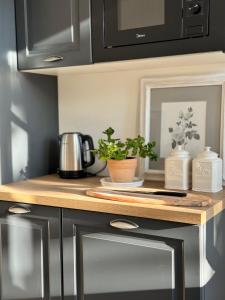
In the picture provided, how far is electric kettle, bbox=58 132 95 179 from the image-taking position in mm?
2160

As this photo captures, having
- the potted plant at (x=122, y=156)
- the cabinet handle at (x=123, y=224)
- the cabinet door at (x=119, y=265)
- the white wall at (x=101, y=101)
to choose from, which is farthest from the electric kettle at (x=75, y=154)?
the cabinet handle at (x=123, y=224)

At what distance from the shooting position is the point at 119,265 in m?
1.62

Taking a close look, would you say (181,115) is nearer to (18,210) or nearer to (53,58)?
(53,58)

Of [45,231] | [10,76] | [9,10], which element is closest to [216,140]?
[45,231]

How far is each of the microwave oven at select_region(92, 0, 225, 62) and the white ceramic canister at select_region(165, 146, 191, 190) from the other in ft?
1.51

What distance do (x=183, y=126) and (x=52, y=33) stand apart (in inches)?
30.9

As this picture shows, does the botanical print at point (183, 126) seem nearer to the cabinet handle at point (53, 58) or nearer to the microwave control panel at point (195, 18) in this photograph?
the microwave control panel at point (195, 18)

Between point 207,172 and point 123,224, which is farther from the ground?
point 207,172

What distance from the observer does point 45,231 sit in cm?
180

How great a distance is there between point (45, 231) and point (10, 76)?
806mm

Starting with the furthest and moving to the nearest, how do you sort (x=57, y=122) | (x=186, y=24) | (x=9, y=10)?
1. (x=57, y=122)
2. (x=9, y=10)
3. (x=186, y=24)

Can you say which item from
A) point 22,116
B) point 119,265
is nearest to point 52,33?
point 22,116

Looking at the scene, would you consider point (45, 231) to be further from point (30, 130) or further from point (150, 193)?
point (30, 130)

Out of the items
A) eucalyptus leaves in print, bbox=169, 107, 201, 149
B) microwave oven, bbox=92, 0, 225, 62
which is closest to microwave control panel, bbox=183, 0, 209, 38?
microwave oven, bbox=92, 0, 225, 62
